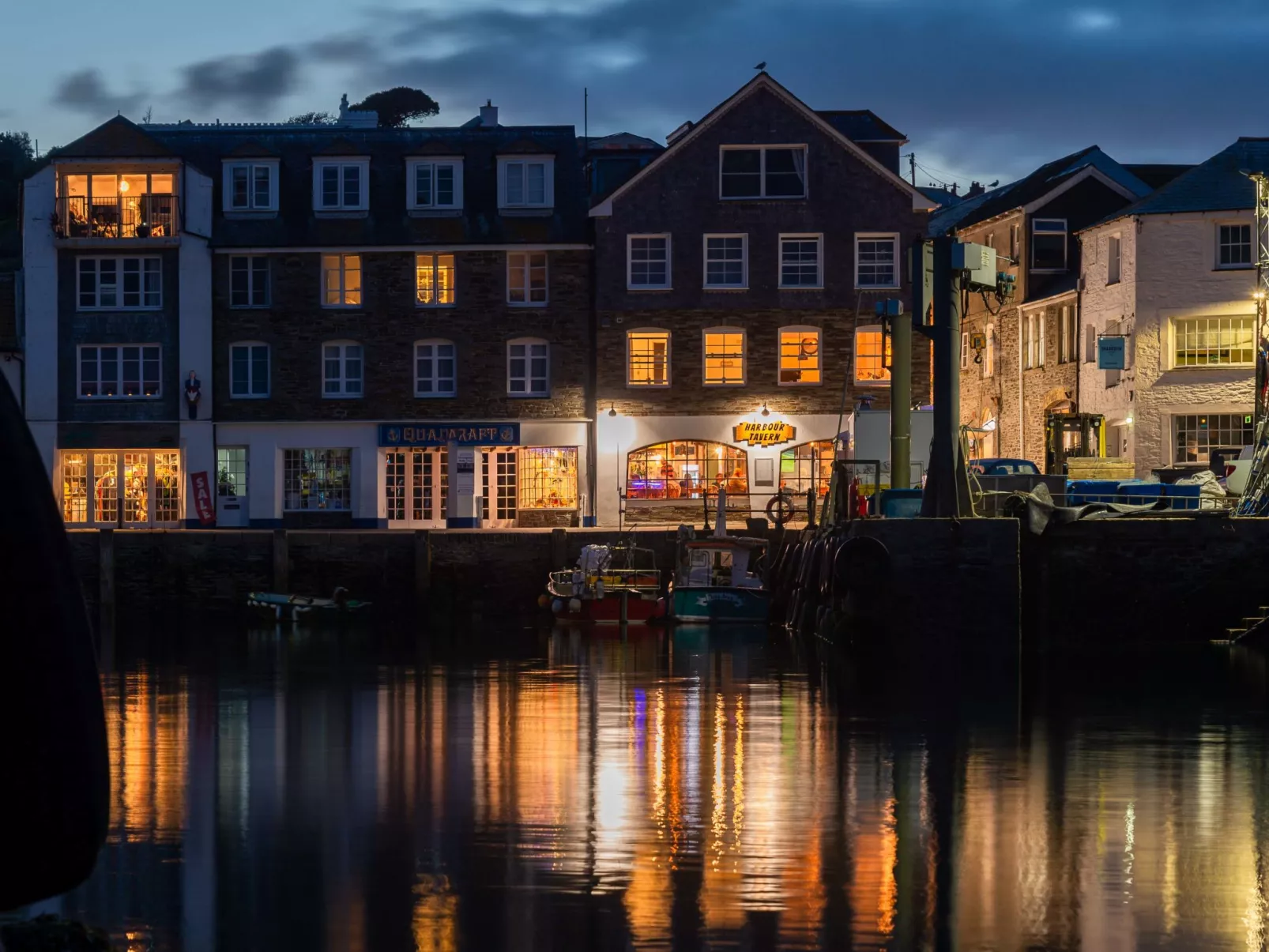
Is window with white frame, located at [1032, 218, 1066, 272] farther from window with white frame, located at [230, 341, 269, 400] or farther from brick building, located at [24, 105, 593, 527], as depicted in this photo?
window with white frame, located at [230, 341, 269, 400]

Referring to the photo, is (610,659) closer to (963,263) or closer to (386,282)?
(963,263)

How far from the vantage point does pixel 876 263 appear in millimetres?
52938

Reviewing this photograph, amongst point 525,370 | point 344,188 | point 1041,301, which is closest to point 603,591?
point 525,370

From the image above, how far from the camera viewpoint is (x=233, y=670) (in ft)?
112

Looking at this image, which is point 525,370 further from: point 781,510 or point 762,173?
point 781,510

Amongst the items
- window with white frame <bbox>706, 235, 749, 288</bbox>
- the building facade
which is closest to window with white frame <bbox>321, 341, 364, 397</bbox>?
window with white frame <bbox>706, 235, 749, 288</bbox>

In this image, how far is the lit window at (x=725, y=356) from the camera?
5281 cm

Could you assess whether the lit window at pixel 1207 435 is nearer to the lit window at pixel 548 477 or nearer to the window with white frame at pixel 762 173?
the window with white frame at pixel 762 173

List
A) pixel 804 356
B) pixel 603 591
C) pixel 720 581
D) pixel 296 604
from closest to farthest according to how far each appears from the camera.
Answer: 1. pixel 720 581
2. pixel 603 591
3. pixel 296 604
4. pixel 804 356

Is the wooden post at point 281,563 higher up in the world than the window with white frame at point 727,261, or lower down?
lower down

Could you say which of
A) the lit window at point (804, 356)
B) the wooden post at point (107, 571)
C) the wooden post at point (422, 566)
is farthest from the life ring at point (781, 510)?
the wooden post at point (107, 571)

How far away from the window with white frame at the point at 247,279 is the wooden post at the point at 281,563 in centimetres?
1044

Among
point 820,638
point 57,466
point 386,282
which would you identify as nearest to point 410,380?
point 386,282

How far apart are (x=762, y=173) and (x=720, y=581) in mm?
14683
